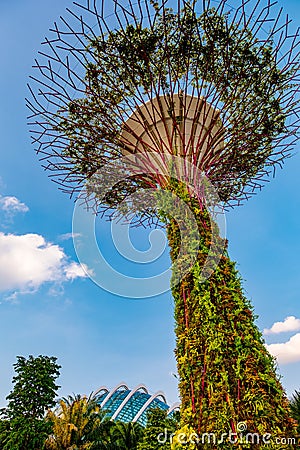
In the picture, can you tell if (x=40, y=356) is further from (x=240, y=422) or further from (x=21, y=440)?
(x=240, y=422)

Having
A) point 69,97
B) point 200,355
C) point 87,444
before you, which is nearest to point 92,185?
point 69,97

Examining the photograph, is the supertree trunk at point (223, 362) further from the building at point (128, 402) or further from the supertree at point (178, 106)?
the building at point (128, 402)

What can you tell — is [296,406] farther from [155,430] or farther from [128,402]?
[128,402]

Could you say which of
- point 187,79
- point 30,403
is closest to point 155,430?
point 30,403

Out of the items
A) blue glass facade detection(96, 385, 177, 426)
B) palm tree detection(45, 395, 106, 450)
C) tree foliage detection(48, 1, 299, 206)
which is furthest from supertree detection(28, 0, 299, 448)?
blue glass facade detection(96, 385, 177, 426)

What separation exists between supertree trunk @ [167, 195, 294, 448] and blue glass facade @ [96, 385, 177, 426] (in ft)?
101

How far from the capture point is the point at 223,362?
10.7 feet

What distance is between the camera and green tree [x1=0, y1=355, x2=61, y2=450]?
11250 millimetres

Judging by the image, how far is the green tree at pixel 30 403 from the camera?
36.9ft

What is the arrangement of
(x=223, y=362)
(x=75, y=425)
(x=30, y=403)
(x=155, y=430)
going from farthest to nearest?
(x=75, y=425)
(x=30, y=403)
(x=155, y=430)
(x=223, y=362)

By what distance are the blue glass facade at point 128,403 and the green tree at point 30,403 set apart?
829 inches

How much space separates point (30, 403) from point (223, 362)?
10828mm

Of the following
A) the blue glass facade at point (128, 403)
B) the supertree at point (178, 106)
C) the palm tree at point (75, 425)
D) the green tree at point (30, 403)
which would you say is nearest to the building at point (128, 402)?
the blue glass facade at point (128, 403)

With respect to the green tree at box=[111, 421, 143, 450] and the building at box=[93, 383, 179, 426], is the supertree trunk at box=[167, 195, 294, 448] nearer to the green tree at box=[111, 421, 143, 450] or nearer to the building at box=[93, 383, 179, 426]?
the green tree at box=[111, 421, 143, 450]
